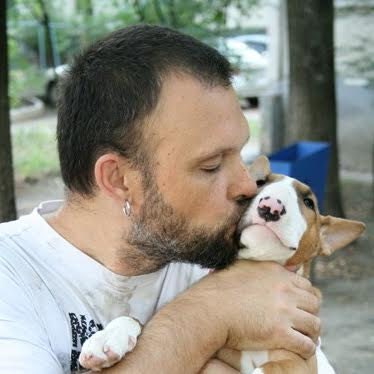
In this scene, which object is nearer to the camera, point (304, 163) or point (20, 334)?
point (20, 334)

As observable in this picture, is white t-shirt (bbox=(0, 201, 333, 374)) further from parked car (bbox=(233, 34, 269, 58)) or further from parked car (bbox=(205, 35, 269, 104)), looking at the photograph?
parked car (bbox=(233, 34, 269, 58))

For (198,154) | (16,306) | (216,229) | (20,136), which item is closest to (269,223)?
(216,229)

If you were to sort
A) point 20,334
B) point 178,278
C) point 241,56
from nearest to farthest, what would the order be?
point 20,334 → point 178,278 → point 241,56

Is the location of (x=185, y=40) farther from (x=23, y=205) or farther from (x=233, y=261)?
(x=23, y=205)

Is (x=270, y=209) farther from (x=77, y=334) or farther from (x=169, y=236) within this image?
(x=77, y=334)

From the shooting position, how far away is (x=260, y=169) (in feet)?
8.95

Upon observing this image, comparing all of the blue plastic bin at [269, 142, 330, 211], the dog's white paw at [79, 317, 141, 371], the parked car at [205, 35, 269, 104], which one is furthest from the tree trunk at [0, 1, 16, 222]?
the dog's white paw at [79, 317, 141, 371]

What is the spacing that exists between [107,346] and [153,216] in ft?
1.40

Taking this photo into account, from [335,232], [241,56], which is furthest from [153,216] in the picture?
[241,56]

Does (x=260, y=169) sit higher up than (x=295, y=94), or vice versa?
(x=260, y=169)

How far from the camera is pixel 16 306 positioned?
6.66 feet

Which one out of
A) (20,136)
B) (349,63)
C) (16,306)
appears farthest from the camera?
(20,136)

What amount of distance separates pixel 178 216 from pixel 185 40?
1.81 feet

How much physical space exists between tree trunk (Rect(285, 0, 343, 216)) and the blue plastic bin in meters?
1.91
